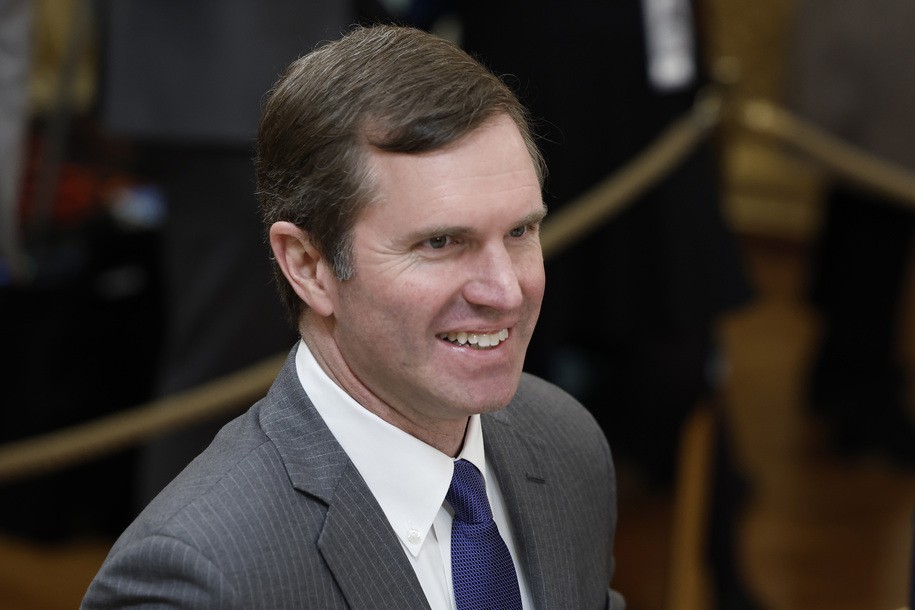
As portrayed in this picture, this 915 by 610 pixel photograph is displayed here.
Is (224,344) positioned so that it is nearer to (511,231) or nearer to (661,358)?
(661,358)

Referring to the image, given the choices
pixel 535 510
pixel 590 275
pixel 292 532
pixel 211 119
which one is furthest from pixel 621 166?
pixel 292 532

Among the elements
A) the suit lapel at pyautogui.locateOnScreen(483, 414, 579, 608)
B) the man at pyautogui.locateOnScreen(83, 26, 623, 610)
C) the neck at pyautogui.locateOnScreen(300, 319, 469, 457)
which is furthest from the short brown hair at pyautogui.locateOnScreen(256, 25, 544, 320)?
the suit lapel at pyautogui.locateOnScreen(483, 414, 579, 608)

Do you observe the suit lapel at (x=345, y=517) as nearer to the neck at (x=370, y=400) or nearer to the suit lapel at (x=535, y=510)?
the neck at (x=370, y=400)

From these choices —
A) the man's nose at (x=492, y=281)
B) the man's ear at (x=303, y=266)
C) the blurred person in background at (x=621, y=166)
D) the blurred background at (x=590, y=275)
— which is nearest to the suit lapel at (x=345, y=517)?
the man's ear at (x=303, y=266)

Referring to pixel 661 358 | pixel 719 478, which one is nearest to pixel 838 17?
pixel 661 358

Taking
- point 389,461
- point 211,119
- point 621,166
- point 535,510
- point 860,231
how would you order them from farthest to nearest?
point 860,231, point 621,166, point 211,119, point 535,510, point 389,461

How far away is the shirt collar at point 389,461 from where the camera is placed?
1.41 m

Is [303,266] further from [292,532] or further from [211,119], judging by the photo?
[211,119]

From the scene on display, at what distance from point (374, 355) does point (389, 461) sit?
0.38ft

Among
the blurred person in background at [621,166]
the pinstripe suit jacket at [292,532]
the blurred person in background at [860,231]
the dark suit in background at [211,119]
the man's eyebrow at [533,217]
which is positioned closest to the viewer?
the pinstripe suit jacket at [292,532]

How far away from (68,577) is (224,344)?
905mm

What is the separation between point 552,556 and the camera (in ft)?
4.95

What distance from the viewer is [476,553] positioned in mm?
1436

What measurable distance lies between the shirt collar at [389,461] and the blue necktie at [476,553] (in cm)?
3
